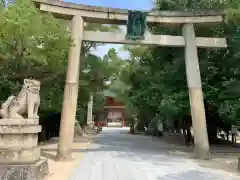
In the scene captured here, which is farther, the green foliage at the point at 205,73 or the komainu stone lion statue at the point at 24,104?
the green foliage at the point at 205,73

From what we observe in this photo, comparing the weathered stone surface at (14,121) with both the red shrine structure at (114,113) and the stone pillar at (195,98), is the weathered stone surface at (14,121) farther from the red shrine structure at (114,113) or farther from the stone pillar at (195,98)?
the red shrine structure at (114,113)

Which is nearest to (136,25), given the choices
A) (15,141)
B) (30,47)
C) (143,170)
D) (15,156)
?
(30,47)

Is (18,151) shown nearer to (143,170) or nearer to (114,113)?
(143,170)

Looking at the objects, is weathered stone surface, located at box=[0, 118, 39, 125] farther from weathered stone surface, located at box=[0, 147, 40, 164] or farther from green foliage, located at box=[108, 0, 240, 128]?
green foliage, located at box=[108, 0, 240, 128]

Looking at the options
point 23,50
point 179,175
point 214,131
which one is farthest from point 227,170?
point 214,131

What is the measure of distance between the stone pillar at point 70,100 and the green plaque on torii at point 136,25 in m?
2.04

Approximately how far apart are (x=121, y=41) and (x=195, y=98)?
3.82m

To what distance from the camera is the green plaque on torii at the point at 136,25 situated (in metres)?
12.7

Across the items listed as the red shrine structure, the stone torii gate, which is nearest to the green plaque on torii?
the stone torii gate

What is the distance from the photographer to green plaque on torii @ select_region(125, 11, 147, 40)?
41.7 ft

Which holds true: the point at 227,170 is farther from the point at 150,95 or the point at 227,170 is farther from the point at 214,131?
the point at 214,131

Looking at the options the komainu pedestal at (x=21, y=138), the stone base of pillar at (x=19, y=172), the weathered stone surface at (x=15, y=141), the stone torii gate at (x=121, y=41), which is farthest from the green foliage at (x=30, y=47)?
the stone base of pillar at (x=19, y=172)

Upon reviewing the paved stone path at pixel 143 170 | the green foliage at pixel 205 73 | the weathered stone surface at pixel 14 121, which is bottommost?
the paved stone path at pixel 143 170

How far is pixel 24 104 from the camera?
314 inches
